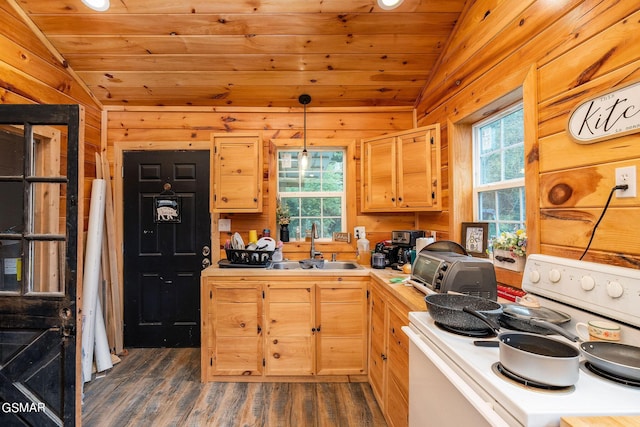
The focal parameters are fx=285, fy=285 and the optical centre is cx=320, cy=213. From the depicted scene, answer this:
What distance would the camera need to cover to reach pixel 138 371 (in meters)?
2.50

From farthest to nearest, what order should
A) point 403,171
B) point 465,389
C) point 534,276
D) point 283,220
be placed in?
point 283,220
point 403,171
point 534,276
point 465,389

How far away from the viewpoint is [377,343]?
6.90 ft

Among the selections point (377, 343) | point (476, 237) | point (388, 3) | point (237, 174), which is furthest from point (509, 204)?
point (237, 174)

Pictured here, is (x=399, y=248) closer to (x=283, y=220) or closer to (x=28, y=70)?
(x=283, y=220)

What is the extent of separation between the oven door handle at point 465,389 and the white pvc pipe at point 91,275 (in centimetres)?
268

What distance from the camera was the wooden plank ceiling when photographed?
2.10 m

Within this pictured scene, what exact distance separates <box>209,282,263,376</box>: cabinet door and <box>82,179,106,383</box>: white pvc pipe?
0.99 meters

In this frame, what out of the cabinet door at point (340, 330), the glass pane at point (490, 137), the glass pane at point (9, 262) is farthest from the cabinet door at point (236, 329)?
the glass pane at point (490, 137)

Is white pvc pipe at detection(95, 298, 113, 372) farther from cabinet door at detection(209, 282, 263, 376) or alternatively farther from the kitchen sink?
the kitchen sink

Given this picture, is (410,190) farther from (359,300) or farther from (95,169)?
(95,169)

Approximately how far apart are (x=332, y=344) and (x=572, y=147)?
202 cm

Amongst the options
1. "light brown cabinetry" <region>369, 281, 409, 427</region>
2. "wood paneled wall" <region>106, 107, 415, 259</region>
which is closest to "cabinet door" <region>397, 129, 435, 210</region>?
"wood paneled wall" <region>106, 107, 415, 259</region>

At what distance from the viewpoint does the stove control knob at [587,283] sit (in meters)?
1.03

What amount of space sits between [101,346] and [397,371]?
100.0 inches
